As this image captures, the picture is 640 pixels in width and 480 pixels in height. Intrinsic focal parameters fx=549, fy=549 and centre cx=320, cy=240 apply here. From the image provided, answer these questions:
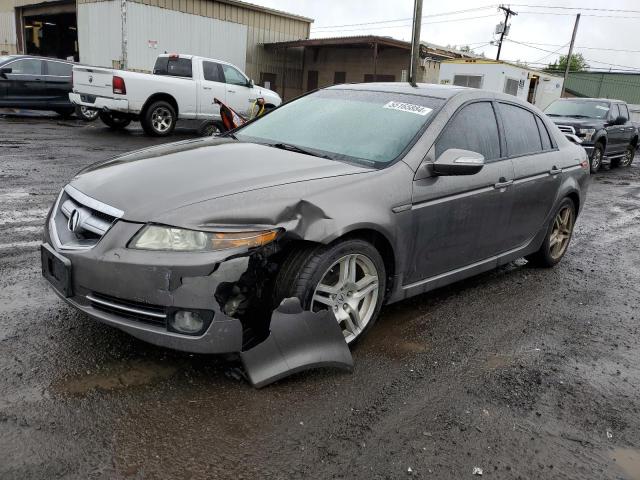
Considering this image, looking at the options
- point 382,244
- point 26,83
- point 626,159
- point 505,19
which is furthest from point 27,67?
point 505,19

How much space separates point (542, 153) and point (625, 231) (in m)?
3.53

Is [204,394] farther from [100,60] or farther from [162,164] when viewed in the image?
[100,60]

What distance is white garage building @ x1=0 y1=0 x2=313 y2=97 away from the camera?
69.7 ft

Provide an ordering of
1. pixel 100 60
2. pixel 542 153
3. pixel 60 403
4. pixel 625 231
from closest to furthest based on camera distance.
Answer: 1. pixel 60 403
2. pixel 542 153
3. pixel 625 231
4. pixel 100 60

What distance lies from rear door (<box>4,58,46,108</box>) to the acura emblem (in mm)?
14011

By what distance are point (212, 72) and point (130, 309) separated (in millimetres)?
12446

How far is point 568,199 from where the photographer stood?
17.3 feet

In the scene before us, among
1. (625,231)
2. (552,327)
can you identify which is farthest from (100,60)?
(552,327)

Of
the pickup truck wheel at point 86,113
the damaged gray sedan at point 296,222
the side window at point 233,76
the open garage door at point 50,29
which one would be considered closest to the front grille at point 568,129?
the side window at point 233,76

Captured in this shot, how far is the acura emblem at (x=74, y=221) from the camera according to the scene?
296 centimetres

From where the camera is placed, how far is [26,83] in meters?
14.9

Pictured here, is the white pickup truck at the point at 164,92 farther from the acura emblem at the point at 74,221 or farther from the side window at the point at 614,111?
the acura emblem at the point at 74,221

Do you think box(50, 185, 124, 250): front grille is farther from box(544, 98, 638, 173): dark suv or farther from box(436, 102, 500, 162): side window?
box(544, 98, 638, 173): dark suv

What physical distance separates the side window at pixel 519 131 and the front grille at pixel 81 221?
3118mm
